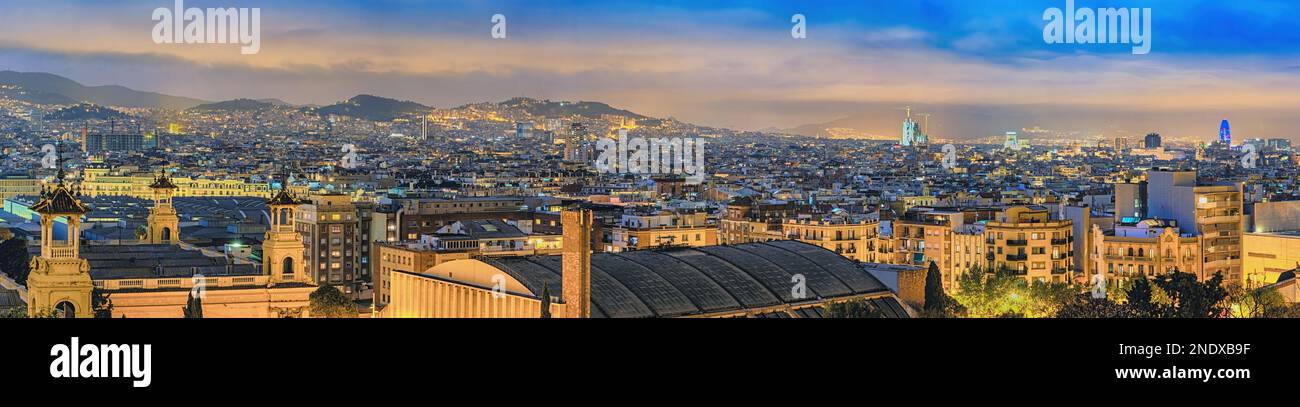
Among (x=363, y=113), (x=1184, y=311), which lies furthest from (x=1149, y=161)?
(x=1184, y=311)

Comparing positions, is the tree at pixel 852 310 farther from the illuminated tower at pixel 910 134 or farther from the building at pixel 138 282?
the illuminated tower at pixel 910 134

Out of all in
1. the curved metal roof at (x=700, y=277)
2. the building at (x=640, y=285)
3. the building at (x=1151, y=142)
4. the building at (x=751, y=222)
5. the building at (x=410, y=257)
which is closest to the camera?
the building at (x=640, y=285)

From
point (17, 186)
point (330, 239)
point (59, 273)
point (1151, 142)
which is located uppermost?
point (1151, 142)

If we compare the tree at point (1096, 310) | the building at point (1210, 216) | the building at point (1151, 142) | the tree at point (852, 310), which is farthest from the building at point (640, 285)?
the building at point (1151, 142)

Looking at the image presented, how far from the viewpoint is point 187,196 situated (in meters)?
60.6

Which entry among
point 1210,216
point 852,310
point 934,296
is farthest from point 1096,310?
point 1210,216

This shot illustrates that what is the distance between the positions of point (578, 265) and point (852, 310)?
3641 millimetres

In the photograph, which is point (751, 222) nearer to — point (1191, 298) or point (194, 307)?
point (1191, 298)

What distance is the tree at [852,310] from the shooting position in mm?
18016

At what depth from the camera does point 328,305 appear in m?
19.0

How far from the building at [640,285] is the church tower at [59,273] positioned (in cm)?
424

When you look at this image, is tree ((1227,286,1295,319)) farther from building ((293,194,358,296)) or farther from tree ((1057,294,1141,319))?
building ((293,194,358,296))
